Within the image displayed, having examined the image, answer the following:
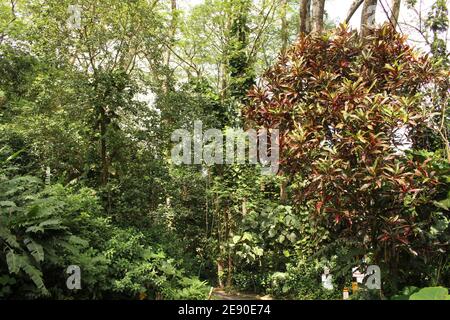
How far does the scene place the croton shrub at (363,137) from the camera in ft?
15.2

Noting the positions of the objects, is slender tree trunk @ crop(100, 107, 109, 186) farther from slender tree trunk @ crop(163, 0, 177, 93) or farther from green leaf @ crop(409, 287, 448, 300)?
green leaf @ crop(409, 287, 448, 300)

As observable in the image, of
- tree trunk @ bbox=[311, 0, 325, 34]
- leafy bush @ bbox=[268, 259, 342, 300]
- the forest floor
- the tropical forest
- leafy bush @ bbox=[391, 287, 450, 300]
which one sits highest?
tree trunk @ bbox=[311, 0, 325, 34]

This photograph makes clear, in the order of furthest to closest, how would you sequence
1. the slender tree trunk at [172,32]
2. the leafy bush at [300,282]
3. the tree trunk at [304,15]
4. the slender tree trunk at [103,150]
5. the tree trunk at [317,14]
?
the slender tree trunk at [172,32] < the tree trunk at [304,15] < the tree trunk at [317,14] < the slender tree trunk at [103,150] < the leafy bush at [300,282]

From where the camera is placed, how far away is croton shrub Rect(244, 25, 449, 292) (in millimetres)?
4625

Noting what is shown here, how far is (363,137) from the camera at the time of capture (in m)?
4.68

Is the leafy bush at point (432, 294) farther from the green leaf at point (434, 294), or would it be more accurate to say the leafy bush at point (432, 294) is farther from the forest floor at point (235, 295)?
the forest floor at point (235, 295)

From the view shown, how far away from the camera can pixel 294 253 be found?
25.5 ft

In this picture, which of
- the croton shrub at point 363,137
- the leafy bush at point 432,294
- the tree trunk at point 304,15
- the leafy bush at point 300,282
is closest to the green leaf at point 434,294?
the leafy bush at point 432,294

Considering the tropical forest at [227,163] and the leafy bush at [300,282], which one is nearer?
the tropical forest at [227,163]

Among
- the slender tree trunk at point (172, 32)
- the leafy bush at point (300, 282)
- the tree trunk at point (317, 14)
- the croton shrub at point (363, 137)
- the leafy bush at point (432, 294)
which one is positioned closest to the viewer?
the leafy bush at point (432, 294)

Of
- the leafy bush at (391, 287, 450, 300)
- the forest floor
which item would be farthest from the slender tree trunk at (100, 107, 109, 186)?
the leafy bush at (391, 287, 450, 300)

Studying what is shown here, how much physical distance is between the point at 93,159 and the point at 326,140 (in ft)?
13.9
